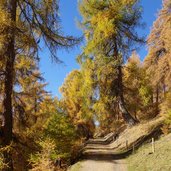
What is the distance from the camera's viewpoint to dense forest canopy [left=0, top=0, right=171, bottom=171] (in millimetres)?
9516

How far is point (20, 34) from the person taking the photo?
948 centimetres

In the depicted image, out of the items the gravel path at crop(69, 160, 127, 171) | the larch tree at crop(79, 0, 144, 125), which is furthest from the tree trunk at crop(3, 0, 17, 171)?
the larch tree at crop(79, 0, 144, 125)

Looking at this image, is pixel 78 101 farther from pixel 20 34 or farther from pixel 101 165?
pixel 20 34

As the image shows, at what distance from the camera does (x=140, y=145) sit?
2159 cm

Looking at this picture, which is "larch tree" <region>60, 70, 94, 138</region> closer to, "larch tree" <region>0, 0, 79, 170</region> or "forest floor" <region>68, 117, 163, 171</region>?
"forest floor" <region>68, 117, 163, 171</region>

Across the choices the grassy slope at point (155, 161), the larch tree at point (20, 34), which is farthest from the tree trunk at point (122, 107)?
the larch tree at point (20, 34)

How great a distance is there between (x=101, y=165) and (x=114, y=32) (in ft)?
38.7

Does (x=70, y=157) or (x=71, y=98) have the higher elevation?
(x=71, y=98)

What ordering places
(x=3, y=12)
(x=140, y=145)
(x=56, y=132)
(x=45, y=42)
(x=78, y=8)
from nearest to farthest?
1. (x=3, y=12)
2. (x=45, y=42)
3. (x=56, y=132)
4. (x=140, y=145)
5. (x=78, y=8)

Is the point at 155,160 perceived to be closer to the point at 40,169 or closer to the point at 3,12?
the point at 40,169

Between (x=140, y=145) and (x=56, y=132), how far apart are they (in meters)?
5.82

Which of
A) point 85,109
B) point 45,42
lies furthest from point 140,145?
point 45,42

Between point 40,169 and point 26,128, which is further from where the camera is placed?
point 40,169

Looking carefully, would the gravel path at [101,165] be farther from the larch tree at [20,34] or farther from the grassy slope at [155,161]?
the larch tree at [20,34]
